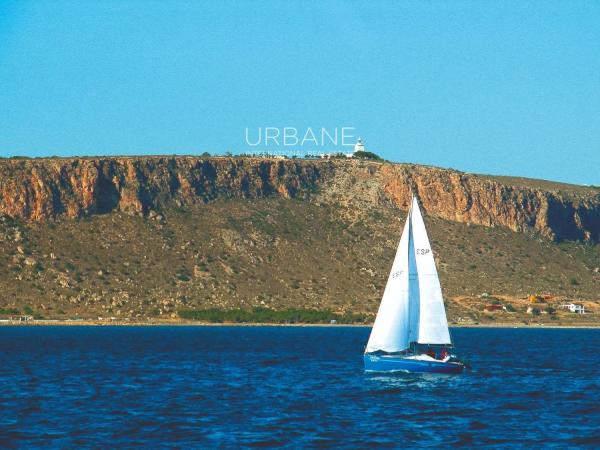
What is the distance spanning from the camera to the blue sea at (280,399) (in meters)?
43.5

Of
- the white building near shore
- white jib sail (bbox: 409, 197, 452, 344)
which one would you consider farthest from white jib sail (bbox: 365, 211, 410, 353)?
the white building near shore

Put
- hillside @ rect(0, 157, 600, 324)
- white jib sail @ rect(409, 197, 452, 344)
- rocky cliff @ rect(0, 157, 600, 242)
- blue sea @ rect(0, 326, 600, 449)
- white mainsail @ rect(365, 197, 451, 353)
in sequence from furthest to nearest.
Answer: rocky cliff @ rect(0, 157, 600, 242) < hillside @ rect(0, 157, 600, 324) < white jib sail @ rect(409, 197, 452, 344) < white mainsail @ rect(365, 197, 451, 353) < blue sea @ rect(0, 326, 600, 449)

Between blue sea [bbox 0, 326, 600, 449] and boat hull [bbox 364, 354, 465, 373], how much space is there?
2.19ft

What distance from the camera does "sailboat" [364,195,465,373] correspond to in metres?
64.4

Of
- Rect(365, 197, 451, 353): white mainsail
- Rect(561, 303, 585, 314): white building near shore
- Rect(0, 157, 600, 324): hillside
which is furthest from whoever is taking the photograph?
Rect(561, 303, 585, 314): white building near shore

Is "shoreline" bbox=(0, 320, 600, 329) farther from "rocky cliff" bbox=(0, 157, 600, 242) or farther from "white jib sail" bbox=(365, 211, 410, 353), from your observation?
"white jib sail" bbox=(365, 211, 410, 353)

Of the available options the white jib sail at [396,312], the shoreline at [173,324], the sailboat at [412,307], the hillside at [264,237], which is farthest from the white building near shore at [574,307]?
the white jib sail at [396,312]

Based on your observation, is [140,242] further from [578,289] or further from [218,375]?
[218,375]

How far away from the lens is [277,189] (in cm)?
16288

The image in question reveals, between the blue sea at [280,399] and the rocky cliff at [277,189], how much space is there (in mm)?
51448

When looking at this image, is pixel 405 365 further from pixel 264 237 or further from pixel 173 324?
pixel 264 237

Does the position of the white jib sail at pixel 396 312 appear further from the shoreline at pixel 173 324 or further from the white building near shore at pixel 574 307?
the white building near shore at pixel 574 307

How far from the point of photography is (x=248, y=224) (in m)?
151

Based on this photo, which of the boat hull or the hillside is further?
the hillside
